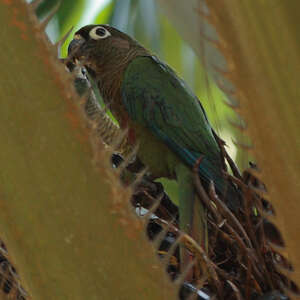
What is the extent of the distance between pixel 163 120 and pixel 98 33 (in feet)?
1.27

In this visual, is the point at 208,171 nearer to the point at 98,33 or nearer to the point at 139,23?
the point at 98,33

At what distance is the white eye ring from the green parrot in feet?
0.18

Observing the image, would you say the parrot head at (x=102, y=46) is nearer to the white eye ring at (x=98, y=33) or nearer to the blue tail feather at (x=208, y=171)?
the white eye ring at (x=98, y=33)

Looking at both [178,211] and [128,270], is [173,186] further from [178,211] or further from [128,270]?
[128,270]

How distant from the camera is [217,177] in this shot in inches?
41.9

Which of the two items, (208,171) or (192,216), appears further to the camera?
(208,171)

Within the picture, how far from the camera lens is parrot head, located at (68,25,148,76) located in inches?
55.5

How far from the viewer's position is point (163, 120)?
3.91 ft

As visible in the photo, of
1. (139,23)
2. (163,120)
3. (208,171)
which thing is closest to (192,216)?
(208,171)

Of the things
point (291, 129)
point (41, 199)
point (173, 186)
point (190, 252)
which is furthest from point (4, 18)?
point (173, 186)

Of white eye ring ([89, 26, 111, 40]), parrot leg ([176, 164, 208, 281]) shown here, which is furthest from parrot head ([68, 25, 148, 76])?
parrot leg ([176, 164, 208, 281])

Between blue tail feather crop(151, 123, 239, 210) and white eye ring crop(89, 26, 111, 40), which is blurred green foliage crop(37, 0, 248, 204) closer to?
white eye ring crop(89, 26, 111, 40)

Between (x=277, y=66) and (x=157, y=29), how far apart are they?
4.90 ft

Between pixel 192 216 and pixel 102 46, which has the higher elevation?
pixel 102 46
